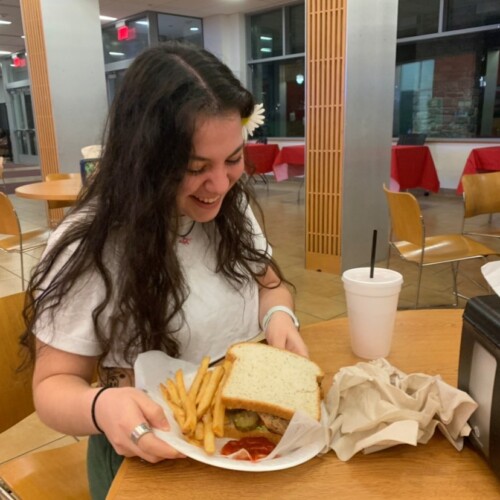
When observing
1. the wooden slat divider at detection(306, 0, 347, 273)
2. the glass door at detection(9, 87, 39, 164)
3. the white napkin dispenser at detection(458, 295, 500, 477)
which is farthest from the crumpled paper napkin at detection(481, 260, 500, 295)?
the glass door at detection(9, 87, 39, 164)

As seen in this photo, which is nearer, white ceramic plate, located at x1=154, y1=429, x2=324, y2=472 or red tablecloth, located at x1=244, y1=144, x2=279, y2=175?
white ceramic plate, located at x1=154, y1=429, x2=324, y2=472

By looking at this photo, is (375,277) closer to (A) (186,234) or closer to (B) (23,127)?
(A) (186,234)

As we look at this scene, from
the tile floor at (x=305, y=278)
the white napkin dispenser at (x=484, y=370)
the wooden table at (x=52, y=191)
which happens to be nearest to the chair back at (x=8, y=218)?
the wooden table at (x=52, y=191)

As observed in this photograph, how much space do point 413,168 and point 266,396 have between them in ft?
20.5

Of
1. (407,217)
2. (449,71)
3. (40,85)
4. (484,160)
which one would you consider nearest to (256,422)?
(407,217)

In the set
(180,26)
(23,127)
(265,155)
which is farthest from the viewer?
(23,127)

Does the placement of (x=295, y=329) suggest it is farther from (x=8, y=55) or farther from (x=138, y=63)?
(x=8, y=55)

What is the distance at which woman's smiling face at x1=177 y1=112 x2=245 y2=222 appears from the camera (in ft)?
2.98

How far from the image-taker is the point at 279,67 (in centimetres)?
959

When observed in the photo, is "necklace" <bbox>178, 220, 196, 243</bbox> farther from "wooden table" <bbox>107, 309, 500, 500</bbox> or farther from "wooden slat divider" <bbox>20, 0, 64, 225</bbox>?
"wooden slat divider" <bbox>20, 0, 64, 225</bbox>

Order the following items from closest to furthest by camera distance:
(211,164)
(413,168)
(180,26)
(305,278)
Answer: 1. (211,164)
2. (305,278)
3. (413,168)
4. (180,26)

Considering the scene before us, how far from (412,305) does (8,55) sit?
14.9 meters

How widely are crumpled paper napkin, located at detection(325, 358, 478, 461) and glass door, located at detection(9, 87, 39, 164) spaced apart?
50.0 feet

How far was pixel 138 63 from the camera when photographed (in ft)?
3.06
